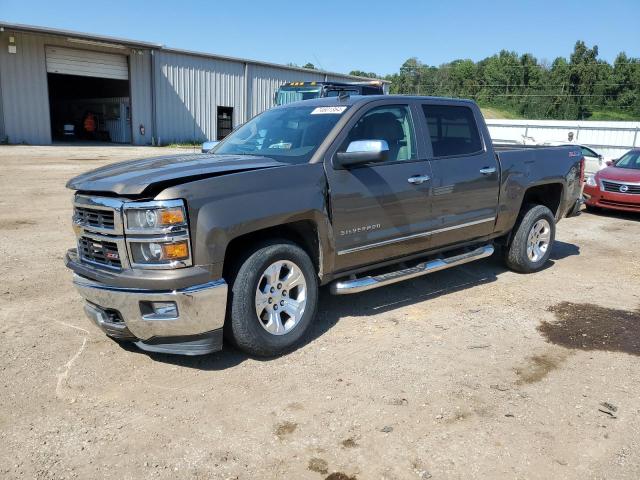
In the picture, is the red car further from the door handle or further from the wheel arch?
the wheel arch

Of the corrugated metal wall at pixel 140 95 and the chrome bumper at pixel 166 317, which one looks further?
the corrugated metal wall at pixel 140 95

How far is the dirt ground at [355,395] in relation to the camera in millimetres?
2949

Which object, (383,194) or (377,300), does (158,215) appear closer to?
(383,194)

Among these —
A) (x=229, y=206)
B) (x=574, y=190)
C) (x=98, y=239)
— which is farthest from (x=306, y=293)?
(x=574, y=190)

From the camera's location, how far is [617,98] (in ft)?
201

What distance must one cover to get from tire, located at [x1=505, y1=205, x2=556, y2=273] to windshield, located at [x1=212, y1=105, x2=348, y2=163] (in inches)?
118

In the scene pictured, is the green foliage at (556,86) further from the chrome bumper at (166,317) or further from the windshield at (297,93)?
the chrome bumper at (166,317)

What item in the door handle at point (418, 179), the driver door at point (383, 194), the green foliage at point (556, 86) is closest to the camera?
the driver door at point (383, 194)

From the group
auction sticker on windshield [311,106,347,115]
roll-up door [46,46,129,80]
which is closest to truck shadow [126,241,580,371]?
auction sticker on windshield [311,106,347,115]

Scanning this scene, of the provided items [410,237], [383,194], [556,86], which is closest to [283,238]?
[383,194]

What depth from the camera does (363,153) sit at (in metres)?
4.36

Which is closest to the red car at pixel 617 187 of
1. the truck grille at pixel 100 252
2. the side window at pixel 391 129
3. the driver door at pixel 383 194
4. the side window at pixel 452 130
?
the side window at pixel 452 130

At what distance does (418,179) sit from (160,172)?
2389 millimetres

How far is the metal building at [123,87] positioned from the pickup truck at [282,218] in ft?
76.0
